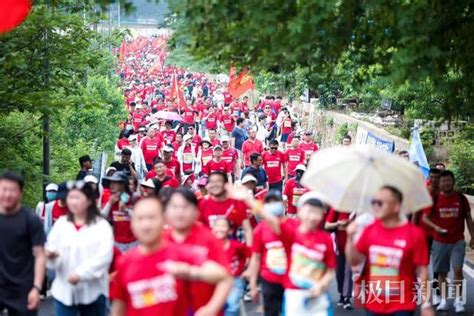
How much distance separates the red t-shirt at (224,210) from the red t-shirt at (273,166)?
33.0 feet

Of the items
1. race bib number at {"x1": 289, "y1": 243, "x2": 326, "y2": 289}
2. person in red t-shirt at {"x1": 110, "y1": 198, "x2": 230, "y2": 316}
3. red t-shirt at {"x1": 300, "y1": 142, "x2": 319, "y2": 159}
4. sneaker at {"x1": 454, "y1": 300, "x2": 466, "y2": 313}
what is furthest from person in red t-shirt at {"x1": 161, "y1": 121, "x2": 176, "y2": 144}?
person in red t-shirt at {"x1": 110, "y1": 198, "x2": 230, "y2": 316}

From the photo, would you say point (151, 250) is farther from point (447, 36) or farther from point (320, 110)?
point (320, 110)

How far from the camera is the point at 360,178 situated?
8484 mm

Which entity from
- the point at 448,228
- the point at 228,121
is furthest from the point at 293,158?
the point at 228,121

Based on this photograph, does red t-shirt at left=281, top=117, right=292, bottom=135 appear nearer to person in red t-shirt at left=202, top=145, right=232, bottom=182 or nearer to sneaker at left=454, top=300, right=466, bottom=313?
person in red t-shirt at left=202, top=145, right=232, bottom=182

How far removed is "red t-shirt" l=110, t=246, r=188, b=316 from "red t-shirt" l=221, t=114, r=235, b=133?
101 feet

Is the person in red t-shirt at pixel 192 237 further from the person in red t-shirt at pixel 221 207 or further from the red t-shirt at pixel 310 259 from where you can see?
the person in red t-shirt at pixel 221 207

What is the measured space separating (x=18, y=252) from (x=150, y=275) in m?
2.51

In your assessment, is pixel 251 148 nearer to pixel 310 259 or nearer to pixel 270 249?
pixel 270 249

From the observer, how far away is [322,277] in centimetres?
864

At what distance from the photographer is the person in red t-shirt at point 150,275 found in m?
6.07

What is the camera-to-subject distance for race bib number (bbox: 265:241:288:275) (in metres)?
9.20

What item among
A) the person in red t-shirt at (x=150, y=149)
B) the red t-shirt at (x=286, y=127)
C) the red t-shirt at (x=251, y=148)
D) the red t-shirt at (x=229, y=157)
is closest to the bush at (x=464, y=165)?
the red t-shirt at (x=251, y=148)

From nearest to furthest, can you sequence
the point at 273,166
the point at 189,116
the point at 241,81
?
the point at 241,81, the point at 273,166, the point at 189,116
